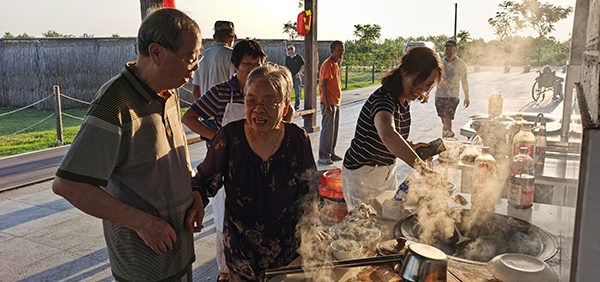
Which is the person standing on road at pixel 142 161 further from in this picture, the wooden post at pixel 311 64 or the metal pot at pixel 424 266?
the wooden post at pixel 311 64

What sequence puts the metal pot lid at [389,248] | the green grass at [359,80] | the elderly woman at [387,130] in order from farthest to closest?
the green grass at [359,80]
the elderly woman at [387,130]
the metal pot lid at [389,248]

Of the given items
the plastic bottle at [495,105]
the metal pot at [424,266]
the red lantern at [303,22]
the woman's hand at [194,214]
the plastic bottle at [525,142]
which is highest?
the red lantern at [303,22]

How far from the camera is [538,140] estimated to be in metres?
3.29

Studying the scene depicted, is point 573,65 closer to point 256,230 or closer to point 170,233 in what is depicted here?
point 256,230

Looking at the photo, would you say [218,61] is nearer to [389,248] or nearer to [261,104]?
[261,104]

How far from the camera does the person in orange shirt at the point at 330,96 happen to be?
650 centimetres

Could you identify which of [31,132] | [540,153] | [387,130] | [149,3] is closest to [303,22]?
[149,3]

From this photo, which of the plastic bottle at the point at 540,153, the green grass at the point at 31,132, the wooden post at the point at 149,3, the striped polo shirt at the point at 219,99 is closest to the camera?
the striped polo shirt at the point at 219,99

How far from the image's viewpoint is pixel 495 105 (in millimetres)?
4559

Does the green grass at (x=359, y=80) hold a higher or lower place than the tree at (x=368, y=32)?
lower

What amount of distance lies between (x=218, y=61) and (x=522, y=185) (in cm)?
297

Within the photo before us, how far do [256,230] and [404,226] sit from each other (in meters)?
0.78

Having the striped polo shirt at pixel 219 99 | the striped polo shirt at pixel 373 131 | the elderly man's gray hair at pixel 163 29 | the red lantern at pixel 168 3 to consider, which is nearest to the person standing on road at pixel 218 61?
the red lantern at pixel 168 3

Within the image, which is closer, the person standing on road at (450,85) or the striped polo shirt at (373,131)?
the striped polo shirt at (373,131)
